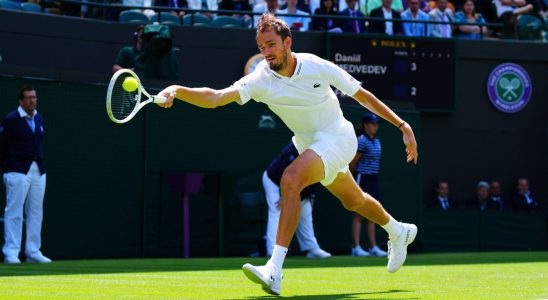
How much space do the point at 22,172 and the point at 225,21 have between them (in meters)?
6.80

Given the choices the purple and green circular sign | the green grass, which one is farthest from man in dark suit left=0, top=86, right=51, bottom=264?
the purple and green circular sign

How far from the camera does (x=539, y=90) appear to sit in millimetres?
20766

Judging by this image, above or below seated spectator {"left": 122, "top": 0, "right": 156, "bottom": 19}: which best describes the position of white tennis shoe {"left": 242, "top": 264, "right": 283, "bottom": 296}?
below

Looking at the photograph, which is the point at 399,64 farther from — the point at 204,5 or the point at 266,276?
the point at 266,276

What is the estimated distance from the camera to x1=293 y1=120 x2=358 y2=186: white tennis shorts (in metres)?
7.55

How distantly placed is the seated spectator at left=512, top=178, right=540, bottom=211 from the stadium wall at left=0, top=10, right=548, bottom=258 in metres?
0.45

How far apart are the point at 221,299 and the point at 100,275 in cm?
285

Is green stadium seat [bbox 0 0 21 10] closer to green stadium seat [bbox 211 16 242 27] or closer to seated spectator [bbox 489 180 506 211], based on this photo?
green stadium seat [bbox 211 16 242 27]

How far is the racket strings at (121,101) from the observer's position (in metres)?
7.38

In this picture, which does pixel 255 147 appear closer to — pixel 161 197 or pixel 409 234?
pixel 161 197

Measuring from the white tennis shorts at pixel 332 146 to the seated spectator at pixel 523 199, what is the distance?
1255cm

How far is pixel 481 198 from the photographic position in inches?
768

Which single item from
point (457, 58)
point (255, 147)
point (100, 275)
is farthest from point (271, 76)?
point (457, 58)

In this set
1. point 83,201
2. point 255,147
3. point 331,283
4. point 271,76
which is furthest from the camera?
point 255,147
